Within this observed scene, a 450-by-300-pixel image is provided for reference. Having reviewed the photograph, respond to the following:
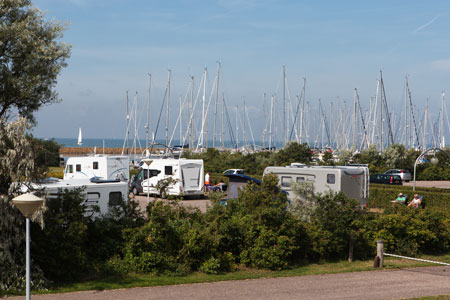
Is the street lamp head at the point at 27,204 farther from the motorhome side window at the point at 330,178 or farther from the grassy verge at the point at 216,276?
the motorhome side window at the point at 330,178

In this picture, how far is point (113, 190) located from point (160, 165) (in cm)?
1451

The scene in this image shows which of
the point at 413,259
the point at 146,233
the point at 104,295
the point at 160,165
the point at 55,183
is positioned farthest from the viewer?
the point at 160,165

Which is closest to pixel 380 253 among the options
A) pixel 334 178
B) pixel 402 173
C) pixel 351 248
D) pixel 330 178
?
pixel 351 248

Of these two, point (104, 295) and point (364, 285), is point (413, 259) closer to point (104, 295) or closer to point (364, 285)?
point (364, 285)

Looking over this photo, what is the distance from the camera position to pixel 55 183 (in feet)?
54.8

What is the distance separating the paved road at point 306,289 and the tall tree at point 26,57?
7484 millimetres

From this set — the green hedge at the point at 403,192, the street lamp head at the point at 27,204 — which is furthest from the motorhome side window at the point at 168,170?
the street lamp head at the point at 27,204

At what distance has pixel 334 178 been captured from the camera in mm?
23375

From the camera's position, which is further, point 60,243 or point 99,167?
point 99,167

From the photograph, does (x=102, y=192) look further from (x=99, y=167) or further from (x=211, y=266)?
(x=99, y=167)

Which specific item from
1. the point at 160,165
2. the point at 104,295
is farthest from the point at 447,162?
the point at 104,295

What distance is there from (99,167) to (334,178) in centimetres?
1408

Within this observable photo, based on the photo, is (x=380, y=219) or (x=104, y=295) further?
(x=380, y=219)

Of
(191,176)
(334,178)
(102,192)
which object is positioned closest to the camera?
(102,192)
